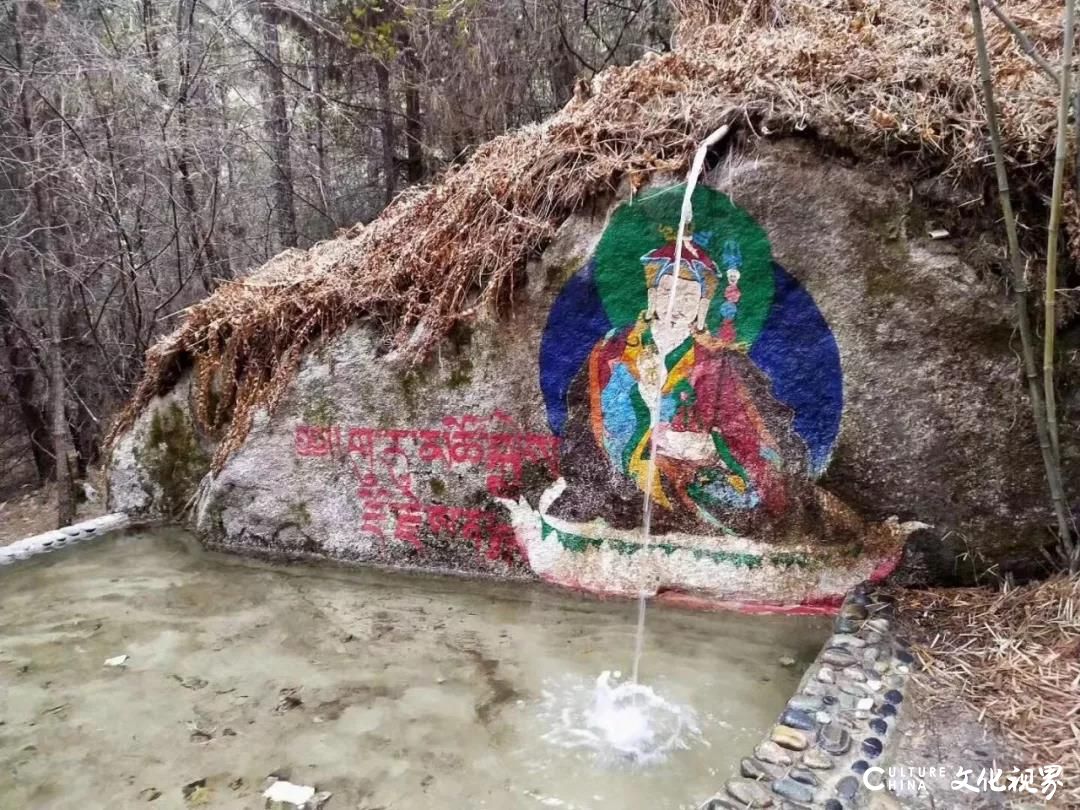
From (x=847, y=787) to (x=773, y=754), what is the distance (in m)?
0.22

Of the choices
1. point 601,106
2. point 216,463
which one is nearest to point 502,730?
point 216,463

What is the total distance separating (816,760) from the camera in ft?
6.79

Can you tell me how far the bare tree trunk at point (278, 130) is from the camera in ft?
27.6

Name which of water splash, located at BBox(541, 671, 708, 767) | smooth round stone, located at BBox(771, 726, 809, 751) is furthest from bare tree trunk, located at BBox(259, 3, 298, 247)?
smooth round stone, located at BBox(771, 726, 809, 751)

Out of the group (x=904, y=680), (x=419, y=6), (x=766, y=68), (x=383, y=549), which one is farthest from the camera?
(x=419, y=6)

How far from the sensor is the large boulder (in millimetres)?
3070

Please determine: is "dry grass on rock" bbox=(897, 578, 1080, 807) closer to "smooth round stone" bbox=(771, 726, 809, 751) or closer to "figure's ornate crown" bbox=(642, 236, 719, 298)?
"smooth round stone" bbox=(771, 726, 809, 751)

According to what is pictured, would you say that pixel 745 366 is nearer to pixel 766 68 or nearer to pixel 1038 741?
pixel 766 68

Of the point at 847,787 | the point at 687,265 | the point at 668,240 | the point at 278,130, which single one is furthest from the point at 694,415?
the point at 278,130

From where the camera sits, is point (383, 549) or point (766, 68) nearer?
point (766, 68)

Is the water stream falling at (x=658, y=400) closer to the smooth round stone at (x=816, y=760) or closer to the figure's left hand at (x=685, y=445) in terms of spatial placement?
the figure's left hand at (x=685, y=445)

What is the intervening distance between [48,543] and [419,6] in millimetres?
6705

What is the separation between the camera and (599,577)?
369cm

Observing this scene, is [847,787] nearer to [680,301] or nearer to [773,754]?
[773,754]
